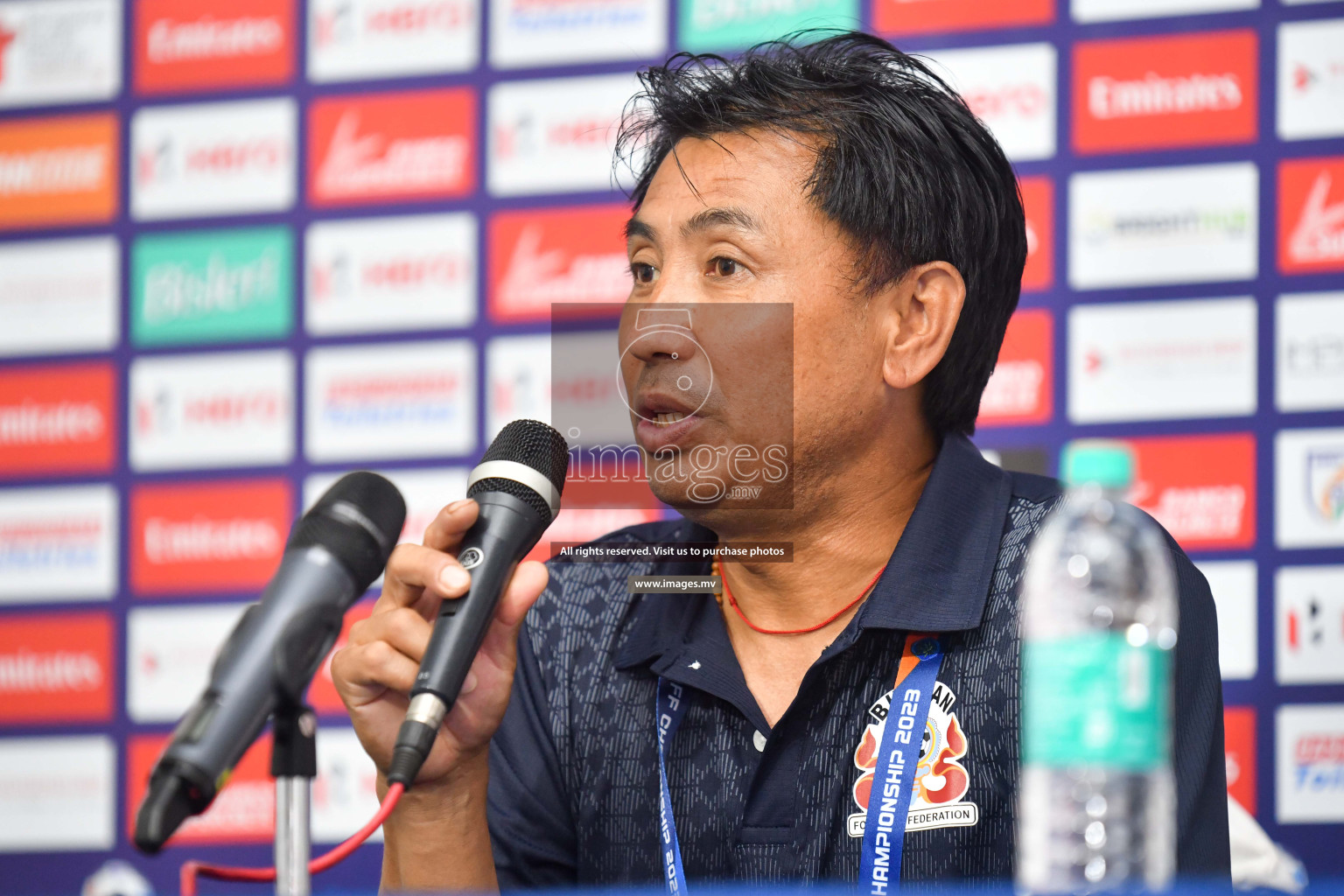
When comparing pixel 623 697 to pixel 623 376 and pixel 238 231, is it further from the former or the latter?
pixel 238 231

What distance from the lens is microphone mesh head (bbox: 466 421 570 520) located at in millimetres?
1040

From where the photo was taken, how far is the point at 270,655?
741mm

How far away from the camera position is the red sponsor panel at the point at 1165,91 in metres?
2.42

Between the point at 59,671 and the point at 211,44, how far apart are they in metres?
1.54

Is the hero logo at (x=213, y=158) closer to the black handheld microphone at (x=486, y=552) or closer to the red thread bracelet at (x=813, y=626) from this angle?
the red thread bracelet at (x=813, y=626)

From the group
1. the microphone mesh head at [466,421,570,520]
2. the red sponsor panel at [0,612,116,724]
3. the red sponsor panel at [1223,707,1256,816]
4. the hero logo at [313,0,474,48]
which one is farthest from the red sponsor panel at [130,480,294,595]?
the red sponsor panel at [1223,707,1256,816]

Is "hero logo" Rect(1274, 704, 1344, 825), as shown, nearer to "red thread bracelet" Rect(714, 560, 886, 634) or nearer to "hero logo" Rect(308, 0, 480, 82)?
"red thread bracelet" Rect(714, 560, 886, 634)

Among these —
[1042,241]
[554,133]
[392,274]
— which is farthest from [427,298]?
Answer: [1042,241]

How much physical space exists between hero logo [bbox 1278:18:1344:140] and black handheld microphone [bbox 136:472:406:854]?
2.24m

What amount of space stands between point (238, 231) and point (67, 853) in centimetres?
150

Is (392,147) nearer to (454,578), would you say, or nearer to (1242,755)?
(454,578)

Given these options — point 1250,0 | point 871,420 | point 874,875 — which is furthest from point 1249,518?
point 874,875

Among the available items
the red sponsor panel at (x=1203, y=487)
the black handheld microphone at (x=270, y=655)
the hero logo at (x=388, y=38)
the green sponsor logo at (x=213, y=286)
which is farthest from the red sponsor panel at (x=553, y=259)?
the black handheld microphone at (x=270, y=655)

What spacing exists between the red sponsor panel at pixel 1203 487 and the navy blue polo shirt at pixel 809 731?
3.30 ft
